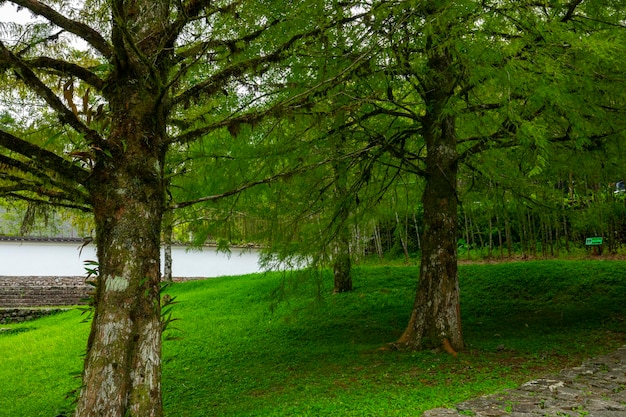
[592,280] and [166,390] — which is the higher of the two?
[592,280]

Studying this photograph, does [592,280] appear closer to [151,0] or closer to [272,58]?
[272,58]

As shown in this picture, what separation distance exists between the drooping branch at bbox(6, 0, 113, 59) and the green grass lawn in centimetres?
191

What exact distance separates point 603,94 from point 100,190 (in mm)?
4161

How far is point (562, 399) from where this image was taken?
3.75 meters

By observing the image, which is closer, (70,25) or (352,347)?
(70,25)

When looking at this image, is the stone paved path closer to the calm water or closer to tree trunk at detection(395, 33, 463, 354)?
tree trunk at detection(395, 33, 463, 354)

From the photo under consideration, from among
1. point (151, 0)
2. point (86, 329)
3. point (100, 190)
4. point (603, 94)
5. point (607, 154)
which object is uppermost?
point (151, 0)

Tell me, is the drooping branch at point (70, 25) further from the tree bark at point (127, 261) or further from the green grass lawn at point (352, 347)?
the green grass lawn at point (352, 347)

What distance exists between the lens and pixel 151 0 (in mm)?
3361

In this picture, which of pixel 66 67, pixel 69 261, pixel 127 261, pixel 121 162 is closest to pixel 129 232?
pixel 127 261

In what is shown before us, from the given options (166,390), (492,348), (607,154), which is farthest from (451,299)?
(166,390)

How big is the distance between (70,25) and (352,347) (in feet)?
15.9

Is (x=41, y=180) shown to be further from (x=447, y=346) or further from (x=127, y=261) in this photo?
(x=447, y=346)

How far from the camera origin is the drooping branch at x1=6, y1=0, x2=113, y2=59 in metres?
2.88
